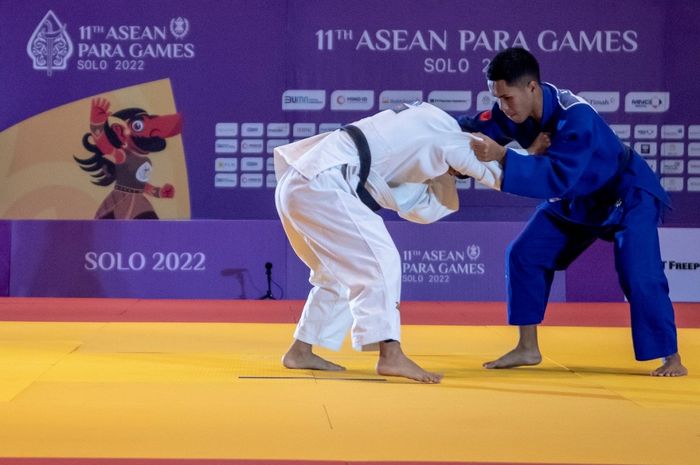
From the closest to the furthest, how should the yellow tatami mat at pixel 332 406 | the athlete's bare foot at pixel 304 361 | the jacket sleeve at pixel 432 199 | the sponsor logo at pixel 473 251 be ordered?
the yellow tatami mat at pixel 332 406, the jacket sleeve at pixel 432 199, the athlete's bare foot at pixel 304 361, the sponsor logo at pixel 473 251

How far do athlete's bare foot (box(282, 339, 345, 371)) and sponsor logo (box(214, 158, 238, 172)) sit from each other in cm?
508

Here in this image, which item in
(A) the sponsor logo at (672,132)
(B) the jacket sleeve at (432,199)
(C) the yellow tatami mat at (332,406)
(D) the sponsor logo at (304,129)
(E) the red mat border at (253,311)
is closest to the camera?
(C) the yellow tatami mat at (332,406)

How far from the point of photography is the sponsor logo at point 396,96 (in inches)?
357

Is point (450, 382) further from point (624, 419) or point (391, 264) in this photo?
point (624, 419)

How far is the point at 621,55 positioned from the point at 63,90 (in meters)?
5.00

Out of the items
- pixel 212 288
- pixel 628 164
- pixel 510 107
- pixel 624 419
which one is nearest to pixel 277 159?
pixel 510 107

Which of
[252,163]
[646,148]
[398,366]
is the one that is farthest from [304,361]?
[646,148]

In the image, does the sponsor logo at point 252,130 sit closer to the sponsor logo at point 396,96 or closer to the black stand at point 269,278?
the sponsor logo at point 396,96

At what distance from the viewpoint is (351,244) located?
3834 mm

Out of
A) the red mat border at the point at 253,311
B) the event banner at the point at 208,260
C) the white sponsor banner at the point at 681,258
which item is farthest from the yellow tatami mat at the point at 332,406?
the white sponsor banner at the point at 681,258

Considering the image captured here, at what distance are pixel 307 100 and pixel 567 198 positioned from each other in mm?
5115

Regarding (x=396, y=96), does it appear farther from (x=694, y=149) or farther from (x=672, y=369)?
(x=672, y=369)

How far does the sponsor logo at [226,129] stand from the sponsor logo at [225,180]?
14.0 inches

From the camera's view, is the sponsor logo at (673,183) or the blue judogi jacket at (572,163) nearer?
Answer: the blue judogi jacket at (572,163)
